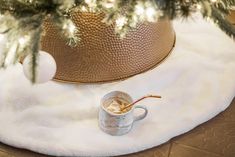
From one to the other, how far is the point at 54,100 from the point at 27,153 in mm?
193

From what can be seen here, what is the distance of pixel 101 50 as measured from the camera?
1.18m

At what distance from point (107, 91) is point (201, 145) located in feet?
1.09

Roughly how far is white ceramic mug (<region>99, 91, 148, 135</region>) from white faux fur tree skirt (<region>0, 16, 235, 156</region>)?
0.02 m

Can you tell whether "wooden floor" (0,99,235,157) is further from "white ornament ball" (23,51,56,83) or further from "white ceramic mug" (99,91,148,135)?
"white ornament ball" (23,51,56,83)

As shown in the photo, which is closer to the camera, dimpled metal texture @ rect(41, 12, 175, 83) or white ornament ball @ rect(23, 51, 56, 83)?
white ornament ball @ rect(23, 51, 56, 83)

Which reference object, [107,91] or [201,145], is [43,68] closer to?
[107,91]

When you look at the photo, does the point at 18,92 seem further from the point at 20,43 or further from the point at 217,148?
the point at 217,148

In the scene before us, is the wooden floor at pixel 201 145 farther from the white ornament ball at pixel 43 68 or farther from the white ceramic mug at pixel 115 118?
the white ornament ball at pixel 43 68

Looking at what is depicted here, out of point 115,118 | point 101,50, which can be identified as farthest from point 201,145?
point 101,50

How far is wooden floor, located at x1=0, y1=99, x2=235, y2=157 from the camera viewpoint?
1.11 metres

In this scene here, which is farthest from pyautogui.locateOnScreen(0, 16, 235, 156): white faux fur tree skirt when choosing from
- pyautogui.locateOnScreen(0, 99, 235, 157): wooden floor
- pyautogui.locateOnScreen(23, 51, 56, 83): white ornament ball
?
pyautogui.locateOnScreen(23, 51, 56, 83): white ornament ball

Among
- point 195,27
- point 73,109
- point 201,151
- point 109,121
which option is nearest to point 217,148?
point 201,151

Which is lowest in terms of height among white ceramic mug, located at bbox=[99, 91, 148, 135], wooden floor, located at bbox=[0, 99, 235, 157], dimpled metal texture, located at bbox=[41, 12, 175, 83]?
wooden floor, located at bbox=[0, 99, 235, 157]

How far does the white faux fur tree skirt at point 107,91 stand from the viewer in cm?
111
